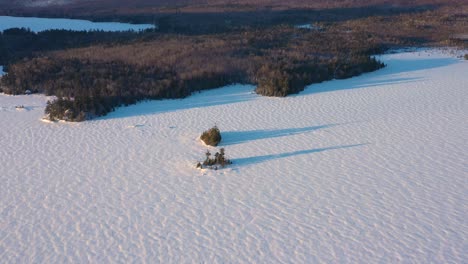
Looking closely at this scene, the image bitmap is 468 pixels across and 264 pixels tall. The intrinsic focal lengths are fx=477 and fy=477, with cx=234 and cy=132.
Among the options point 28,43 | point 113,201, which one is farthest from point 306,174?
point 28,43

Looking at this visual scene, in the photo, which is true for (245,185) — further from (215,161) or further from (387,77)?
(387,77)

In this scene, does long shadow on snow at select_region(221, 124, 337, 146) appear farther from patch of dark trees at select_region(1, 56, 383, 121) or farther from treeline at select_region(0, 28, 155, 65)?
treeline at select_region(0, 28, 155, 65)

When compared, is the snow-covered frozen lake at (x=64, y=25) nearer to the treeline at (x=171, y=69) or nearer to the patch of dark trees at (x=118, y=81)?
the treeline at (x=171, y=69)

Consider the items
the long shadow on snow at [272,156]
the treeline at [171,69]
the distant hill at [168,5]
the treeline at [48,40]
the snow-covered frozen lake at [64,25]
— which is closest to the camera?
the long shadow on snow at [272,156]

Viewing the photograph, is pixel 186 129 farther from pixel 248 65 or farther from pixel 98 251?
pixel 248 65

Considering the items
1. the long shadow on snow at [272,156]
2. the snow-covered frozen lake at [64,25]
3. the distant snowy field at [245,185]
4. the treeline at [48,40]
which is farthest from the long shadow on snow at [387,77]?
the snow-covered frozen lake at [64,25]

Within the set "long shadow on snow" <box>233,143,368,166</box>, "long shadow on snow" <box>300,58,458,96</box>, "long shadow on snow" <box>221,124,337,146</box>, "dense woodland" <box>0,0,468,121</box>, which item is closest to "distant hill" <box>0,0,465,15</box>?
"dense woodland" <box>0,0,468,121</box>
